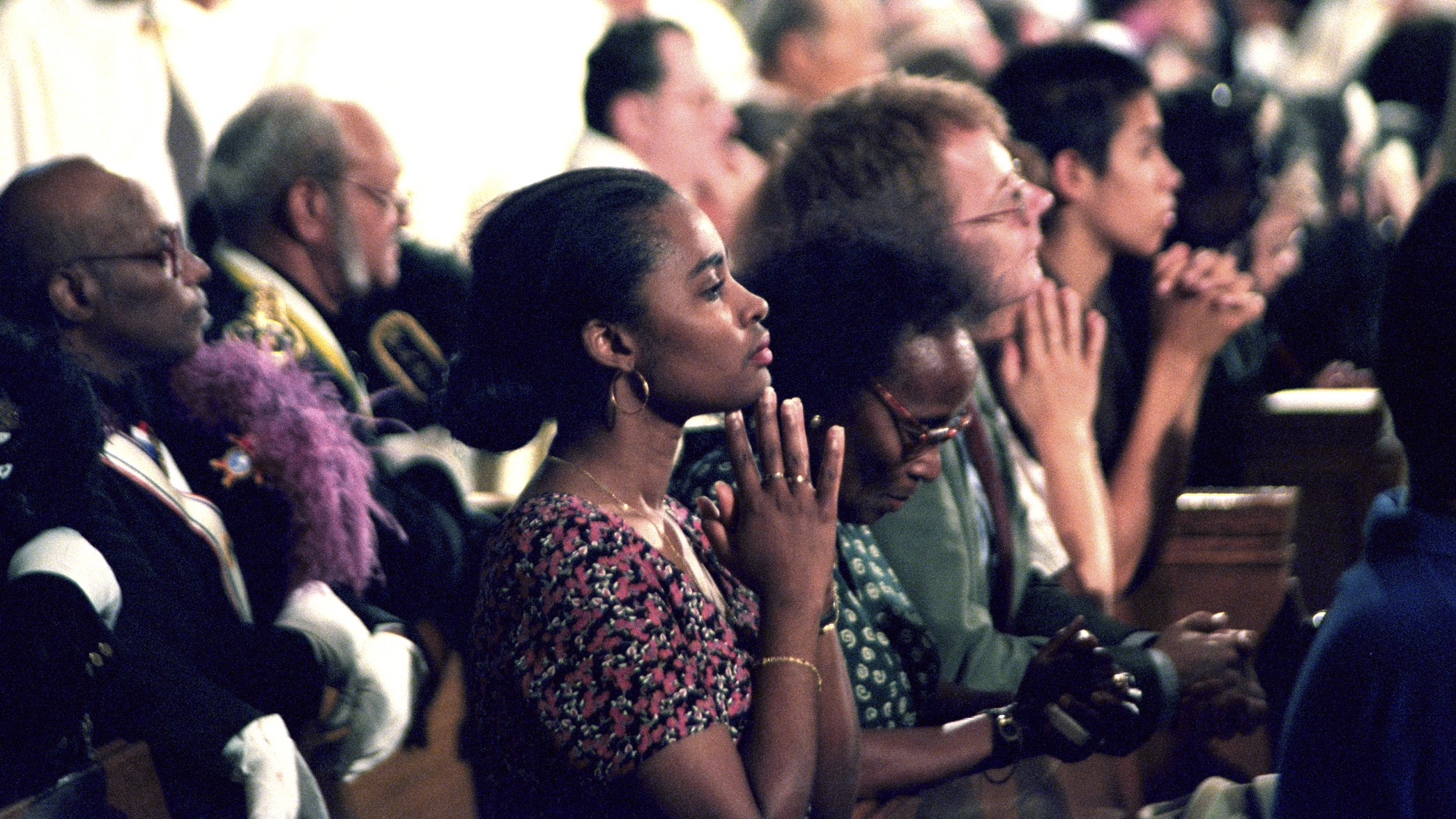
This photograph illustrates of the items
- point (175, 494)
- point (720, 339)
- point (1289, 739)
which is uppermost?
point (720, 339)

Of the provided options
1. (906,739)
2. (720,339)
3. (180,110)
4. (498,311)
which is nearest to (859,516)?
(906,739)

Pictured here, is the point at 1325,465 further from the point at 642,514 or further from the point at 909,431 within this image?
the point at 642,514

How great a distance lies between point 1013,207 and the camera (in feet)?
9.64

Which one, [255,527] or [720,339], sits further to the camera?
[255,527]

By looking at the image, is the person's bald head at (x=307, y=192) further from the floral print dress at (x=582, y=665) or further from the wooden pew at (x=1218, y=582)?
the wooden pew at (x=1218, y=582)

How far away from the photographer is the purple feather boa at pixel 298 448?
8.82ft

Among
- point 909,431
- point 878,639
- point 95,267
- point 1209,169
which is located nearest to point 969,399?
point 909,431

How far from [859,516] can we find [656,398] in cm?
51

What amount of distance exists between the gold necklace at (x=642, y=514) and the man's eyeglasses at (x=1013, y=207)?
103 centimetres

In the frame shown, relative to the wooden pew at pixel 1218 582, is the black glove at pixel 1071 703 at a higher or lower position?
higher

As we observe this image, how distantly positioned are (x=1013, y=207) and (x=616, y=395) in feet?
3.84

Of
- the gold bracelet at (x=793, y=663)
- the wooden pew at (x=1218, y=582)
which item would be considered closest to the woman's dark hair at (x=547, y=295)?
the gold bracelet at (x=793, y=663)

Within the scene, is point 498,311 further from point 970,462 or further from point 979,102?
point 979,102

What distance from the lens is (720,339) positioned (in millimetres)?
2012
